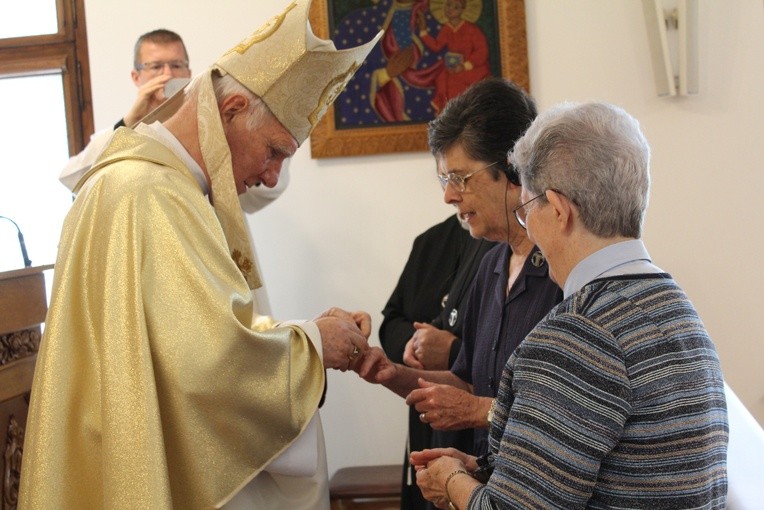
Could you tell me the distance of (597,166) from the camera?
160 centimetres

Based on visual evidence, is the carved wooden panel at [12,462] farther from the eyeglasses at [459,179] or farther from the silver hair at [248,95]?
the eyeglasses at [459,179]

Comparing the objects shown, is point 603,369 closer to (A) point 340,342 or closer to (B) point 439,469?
(B) point 439,469

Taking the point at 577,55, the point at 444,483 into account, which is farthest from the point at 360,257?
the point at 444,483

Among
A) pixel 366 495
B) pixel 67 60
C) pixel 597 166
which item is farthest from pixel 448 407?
pixel 67 60

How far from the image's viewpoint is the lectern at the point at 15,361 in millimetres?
2480

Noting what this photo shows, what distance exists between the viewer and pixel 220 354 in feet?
6.86

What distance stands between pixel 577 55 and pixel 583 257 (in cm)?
303

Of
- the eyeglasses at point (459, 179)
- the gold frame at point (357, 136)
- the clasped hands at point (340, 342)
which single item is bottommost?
the clasped hands at point (340, 342)

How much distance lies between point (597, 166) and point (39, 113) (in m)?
4.08

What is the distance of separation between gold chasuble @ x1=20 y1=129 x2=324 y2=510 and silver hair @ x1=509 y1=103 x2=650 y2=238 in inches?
33.2

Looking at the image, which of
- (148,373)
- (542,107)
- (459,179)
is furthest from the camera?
(542,107)

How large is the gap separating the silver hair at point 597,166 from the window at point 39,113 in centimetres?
367

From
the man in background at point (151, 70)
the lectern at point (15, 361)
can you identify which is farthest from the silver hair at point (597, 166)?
the man in background at point (151, 70)

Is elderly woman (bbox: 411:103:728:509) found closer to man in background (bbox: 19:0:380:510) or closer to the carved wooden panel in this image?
man in background (bbox: 19:0:380:510)
